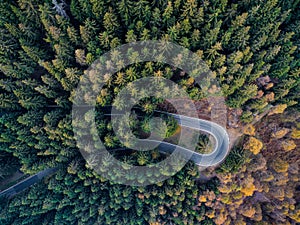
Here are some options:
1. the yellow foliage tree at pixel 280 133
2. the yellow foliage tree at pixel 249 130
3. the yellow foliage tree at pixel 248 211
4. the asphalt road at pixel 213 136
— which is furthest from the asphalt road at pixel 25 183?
the yellow foliage tree at pixel 280 133

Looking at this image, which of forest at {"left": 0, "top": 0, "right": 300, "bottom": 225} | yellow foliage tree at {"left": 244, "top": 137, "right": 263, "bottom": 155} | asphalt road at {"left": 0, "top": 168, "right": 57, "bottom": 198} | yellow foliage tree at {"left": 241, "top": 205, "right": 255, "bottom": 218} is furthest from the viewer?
asphalt road at {"left": 0, "top": 168, "right": 57, "bottom": 198}

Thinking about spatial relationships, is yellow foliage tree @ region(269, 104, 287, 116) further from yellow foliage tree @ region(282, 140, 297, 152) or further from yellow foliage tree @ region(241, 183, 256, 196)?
yellow foliage tree @ region(241, 183, 256, 196)

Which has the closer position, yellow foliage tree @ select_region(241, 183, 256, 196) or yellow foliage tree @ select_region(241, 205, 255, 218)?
yellow foliage tree @ select_region(241, 183, 256, 196)

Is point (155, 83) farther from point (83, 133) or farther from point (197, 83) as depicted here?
point (83, 133)

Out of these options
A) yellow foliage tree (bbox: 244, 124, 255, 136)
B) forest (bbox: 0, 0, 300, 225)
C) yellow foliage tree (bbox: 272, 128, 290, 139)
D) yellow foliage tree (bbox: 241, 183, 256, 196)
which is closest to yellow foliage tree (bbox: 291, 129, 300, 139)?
forest (bbox: 0, 0, 300, 225)

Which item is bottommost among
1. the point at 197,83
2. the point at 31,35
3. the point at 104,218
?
the point at 104,218

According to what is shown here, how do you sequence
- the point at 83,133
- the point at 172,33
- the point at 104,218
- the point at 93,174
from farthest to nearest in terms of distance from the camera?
the point at 104,218 → the point at 93,174 → the point at 83,133 → the point at 172,33

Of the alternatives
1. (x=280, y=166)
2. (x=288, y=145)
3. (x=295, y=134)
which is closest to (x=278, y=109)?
(x=295, y=134)

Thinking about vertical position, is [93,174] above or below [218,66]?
below

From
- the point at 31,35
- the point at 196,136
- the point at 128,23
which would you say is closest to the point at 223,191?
the point at 196,136
